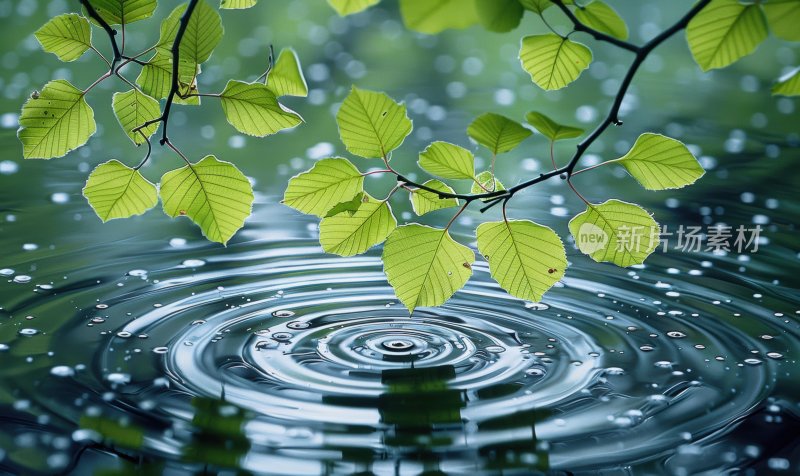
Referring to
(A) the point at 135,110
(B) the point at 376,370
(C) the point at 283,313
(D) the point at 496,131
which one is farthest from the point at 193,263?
(D) the point at 496,131

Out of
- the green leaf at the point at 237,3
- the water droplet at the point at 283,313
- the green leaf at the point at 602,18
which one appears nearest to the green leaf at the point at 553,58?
the green leaf at the point at 602,18

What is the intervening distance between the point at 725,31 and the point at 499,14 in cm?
9

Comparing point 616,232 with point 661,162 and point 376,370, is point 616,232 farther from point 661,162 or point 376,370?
point 376,370

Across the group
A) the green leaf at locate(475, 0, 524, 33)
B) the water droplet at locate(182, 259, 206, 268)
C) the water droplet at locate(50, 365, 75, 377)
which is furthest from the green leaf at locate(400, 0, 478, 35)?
the water droplet at locate(182, 259, 206, 268)

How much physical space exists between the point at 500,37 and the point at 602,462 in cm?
183

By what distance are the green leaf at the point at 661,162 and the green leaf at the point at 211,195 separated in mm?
169

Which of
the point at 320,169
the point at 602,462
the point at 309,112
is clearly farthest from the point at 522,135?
the point at 309,112

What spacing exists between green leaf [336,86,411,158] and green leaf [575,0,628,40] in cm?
8

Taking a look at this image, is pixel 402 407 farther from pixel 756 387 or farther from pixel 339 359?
pixel 756 387

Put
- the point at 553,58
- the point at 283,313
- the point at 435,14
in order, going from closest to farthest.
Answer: the point at 435,14 < the point at 553,58 < the point at 283,313

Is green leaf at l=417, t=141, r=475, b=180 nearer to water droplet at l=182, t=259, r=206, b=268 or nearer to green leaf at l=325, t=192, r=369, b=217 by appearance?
green leaf at l=325, t=192, r=369, b=217

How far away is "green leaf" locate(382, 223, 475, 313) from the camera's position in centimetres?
43

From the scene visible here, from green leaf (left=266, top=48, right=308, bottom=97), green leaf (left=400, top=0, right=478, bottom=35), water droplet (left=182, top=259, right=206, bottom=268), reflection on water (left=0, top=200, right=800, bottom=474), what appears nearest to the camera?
green leaf (left=400, top=0, right=478, bottom=35)

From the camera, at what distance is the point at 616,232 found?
1.34 ft
